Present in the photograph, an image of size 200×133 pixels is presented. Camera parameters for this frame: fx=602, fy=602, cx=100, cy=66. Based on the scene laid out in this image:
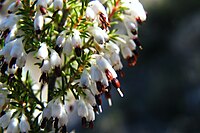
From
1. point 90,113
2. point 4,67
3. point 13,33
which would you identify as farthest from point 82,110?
point 13,33

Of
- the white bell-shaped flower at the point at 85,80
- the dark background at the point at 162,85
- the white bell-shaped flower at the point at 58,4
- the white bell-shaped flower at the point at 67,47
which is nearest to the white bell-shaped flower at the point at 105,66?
the white bell-shaped flower at the point at 85,80

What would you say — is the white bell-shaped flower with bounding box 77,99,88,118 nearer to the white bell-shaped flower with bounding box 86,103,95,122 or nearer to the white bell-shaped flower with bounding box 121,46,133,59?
the white bell-shaped flower with bounding box 86,103,95,122

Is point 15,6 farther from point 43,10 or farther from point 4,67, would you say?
point 4,67

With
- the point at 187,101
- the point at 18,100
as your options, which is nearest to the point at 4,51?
the point at 18,100

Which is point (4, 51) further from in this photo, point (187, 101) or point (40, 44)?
point (187, 101)

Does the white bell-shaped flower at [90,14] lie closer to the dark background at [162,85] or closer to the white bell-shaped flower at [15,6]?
the white bell-shaped flower at [15,6]

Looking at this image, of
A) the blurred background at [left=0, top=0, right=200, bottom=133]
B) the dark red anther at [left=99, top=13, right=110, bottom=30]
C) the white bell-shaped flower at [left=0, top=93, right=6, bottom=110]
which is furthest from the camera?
the blurred background at [left=0, top=0, right=200, bottom=133]

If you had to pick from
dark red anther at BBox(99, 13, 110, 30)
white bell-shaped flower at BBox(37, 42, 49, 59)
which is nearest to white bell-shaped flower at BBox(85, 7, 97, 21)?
dark red anther at BBox(99, 13, 110, 30)

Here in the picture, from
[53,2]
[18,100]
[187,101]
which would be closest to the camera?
[53,2]
